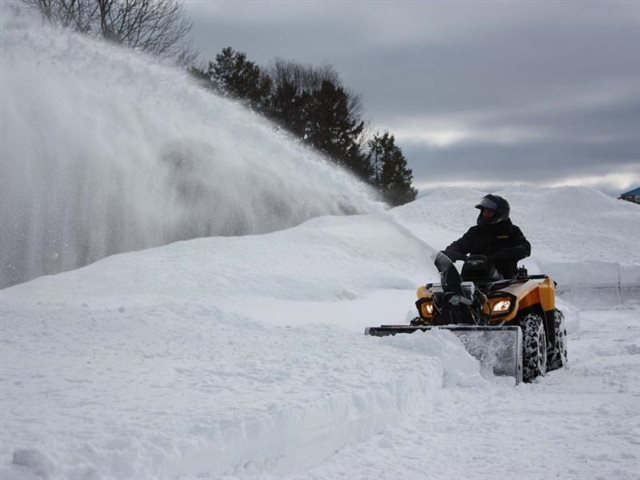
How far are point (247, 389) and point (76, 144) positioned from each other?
13.3 m

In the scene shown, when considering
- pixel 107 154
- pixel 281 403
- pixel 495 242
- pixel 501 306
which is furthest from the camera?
pixel 107 154

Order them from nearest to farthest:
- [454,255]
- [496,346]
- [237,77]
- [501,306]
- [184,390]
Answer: [184,390] → [496,346] → [501,306] → [454,255] → [237,77]

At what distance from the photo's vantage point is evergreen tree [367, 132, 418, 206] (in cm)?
4844

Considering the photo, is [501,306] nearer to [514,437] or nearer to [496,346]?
[496,346]

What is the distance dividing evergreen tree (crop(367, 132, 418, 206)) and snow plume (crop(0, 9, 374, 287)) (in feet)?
81.9

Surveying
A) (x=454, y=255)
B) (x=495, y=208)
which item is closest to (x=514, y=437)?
(x=454, y=255)

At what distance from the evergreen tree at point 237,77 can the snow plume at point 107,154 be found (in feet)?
43.3

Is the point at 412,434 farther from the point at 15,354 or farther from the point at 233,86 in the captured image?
the point at 233,86

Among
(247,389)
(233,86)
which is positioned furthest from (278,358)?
(233,86)

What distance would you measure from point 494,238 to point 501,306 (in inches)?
38.2

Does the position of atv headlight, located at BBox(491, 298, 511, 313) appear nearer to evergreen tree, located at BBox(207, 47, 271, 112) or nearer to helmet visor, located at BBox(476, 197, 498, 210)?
helmet visor, located at BBox(476, 197, 498, 210)

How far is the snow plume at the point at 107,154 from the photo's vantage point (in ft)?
50.3

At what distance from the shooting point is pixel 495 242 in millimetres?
8977

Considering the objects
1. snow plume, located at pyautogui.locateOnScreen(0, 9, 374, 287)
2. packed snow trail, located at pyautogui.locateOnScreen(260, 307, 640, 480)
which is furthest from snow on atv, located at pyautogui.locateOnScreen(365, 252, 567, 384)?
snow plume, located at pyautogui.locateOnScreen(0, 9, 374, 287)
